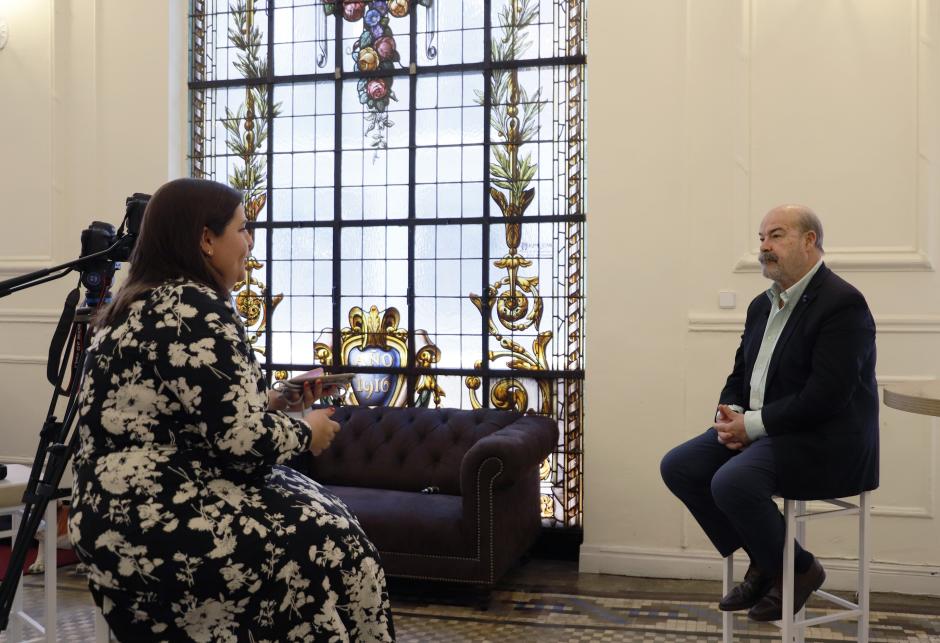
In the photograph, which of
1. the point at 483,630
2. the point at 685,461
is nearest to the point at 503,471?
the point at 483,630

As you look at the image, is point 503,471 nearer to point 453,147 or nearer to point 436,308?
point 436,308

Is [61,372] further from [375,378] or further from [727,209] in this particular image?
[727,209]

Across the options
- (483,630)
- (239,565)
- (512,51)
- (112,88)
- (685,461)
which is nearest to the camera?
(239,565)

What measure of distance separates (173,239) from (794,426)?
79.9 inches

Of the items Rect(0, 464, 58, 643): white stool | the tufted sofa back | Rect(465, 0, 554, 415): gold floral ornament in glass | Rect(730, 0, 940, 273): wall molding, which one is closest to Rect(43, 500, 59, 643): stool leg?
Rect(0, 464, 58, 643): white stool

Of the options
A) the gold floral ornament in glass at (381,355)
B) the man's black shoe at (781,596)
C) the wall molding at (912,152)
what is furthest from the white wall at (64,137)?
the man's black shoe at (781,596)

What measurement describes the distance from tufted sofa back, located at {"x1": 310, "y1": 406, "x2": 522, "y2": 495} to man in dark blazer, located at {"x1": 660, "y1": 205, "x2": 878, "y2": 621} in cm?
159

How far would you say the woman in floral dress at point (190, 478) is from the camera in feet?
6.35

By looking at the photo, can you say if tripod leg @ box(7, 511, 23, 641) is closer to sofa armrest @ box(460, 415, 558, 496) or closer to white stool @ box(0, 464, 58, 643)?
white stool @ box(0, 464, 58, 643)

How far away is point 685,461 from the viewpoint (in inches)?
128

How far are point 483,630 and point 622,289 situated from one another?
178 cm

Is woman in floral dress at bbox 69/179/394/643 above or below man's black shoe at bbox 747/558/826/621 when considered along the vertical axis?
above

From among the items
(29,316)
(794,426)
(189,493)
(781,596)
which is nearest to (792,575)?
(781,596)

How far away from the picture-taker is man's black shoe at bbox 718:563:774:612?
303 centimetres
